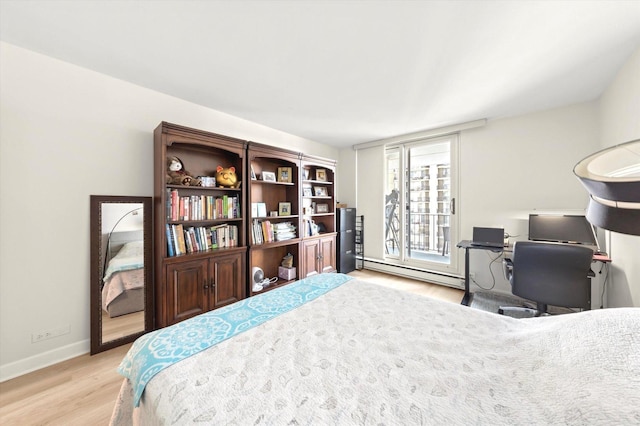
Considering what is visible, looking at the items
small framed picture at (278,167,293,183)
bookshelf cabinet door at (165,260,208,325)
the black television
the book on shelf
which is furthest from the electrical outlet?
the black television

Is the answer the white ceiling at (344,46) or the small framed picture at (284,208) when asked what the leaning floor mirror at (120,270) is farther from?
the small framed picture at (284,208)

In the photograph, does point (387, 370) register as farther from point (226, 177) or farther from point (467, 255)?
point (467, 255)

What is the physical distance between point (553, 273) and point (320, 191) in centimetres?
304

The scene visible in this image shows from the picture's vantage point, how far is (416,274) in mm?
3963

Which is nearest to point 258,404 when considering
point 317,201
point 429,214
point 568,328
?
point 568,328

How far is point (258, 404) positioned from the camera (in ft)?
2.40

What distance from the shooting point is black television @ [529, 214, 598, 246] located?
2520 millimetres

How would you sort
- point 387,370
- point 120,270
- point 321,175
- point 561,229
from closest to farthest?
point 387,370 < point 120,270 < point 561,229 < point 321,175

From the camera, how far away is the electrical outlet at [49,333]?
1.83 meters

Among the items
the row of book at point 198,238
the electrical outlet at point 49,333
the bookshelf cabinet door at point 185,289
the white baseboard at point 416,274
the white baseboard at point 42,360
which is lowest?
the white baseboard at point 42,360

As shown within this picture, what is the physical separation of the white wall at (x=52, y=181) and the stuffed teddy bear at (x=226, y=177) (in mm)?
749

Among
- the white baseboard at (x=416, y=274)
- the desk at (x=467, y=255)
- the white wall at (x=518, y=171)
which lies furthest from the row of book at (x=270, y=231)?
the white wall at (x=518, y=171)

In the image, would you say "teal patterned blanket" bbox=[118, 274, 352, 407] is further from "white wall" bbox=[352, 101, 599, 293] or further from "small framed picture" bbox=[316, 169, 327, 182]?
"white wall" bbox=[352, 101, 599, 293]

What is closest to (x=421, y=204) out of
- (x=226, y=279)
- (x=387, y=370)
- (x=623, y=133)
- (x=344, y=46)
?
(x=623, y=133)
